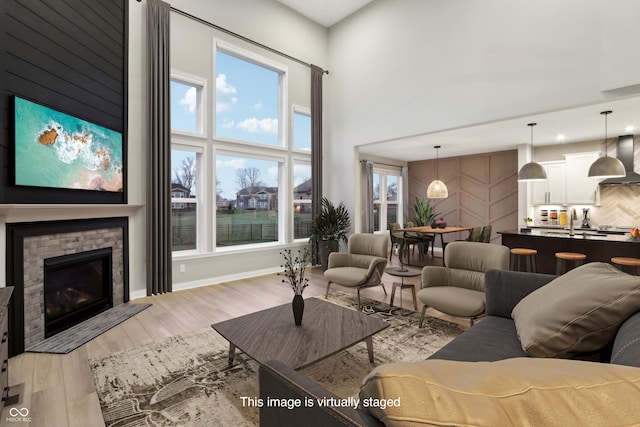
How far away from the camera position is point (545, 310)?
1.62m

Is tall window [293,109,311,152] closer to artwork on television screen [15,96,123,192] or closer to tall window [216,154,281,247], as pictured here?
tall window [216,154,281,247]

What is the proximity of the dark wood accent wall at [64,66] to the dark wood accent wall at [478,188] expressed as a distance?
298 inches

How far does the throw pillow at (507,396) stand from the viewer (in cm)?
59

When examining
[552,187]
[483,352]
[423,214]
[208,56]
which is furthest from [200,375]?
[552,187]

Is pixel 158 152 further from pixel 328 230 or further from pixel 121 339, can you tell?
pixel 328 230

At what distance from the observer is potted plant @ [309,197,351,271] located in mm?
6160

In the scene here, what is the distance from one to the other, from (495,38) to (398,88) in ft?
5.46

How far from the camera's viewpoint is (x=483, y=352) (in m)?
1.74

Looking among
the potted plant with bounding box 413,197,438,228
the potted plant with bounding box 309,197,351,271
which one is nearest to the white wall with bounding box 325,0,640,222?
the potted plant with bounding box 309,197,351,271

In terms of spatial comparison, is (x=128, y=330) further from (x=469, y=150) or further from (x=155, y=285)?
(x=469, y=150)

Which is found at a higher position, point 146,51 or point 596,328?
point 146,51

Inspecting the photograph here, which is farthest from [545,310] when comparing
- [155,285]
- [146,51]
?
[146,51]

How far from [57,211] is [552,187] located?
8467 mm

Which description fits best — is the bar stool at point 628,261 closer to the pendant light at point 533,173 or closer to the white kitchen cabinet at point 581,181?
the pendant light at point 533,173
